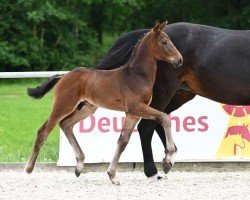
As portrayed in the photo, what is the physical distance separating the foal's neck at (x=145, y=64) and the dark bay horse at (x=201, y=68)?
54 cm

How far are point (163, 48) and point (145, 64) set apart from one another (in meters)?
0.28

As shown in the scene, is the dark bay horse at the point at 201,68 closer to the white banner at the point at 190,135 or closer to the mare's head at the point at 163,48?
the mare's head at the point at 163,48

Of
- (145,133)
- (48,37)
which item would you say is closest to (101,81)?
(145,133)

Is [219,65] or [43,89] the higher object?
[219,65]

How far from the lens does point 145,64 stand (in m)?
8.02

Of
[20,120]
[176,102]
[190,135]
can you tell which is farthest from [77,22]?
[176,102]

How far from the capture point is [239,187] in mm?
7945

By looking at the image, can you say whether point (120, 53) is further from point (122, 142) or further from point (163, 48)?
point (122, 142)

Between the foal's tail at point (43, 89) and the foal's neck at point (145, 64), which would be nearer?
the foal's neck at point (145, 64)

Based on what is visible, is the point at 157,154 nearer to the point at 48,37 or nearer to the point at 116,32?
the point at 48,37

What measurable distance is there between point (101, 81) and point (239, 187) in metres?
1.85

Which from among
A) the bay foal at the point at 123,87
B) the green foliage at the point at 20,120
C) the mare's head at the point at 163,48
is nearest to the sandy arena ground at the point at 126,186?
the bay foal at the point at 123,87

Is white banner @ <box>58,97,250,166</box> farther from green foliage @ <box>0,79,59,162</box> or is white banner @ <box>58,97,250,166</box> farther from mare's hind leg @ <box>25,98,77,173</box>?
mare's hind leg @ <box>25,98,77,173</box>

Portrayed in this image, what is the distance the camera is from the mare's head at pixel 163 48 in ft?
25.6
